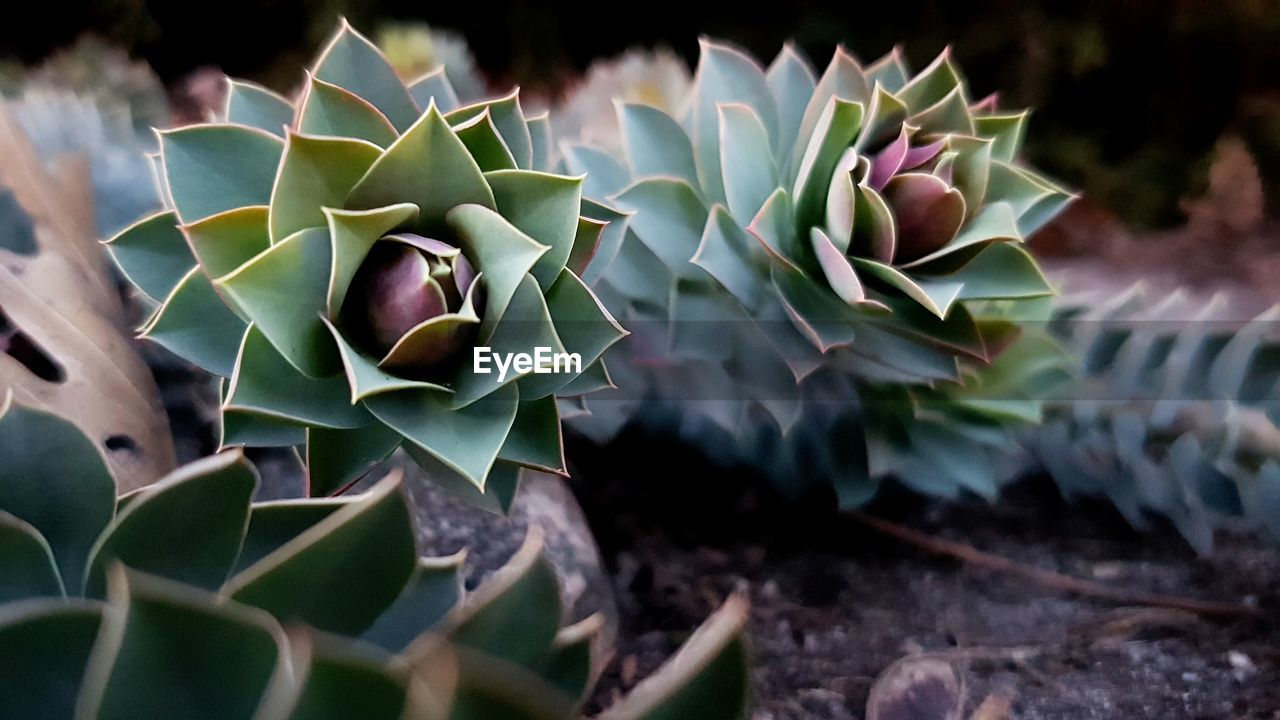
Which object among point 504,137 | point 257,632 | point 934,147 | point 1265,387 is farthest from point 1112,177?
point 257,632

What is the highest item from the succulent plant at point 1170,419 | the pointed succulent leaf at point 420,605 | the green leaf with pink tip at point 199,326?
the green leaf with pink tip at point 199,326

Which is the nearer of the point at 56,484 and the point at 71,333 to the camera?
the point at 56,484

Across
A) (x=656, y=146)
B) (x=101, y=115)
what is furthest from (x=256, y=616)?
Result: (x=101, y=115)

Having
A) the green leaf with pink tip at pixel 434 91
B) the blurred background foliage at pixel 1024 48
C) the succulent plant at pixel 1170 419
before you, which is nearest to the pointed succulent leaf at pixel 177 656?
the green leaf with pink tip at pixel 434 91

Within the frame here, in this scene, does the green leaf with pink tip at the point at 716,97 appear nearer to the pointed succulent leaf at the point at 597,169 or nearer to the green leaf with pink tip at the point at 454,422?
the pointed succulent leaf at the point at 597,169

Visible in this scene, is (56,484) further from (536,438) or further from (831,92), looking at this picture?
(831,92)

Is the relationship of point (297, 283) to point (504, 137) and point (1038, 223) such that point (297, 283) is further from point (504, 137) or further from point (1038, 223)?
point (1038, 223)

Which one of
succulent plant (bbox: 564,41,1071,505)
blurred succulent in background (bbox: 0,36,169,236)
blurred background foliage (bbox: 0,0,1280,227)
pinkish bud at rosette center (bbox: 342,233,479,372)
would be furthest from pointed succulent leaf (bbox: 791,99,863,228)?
blurred background foliage (bbox: 0,0,1280,227)
